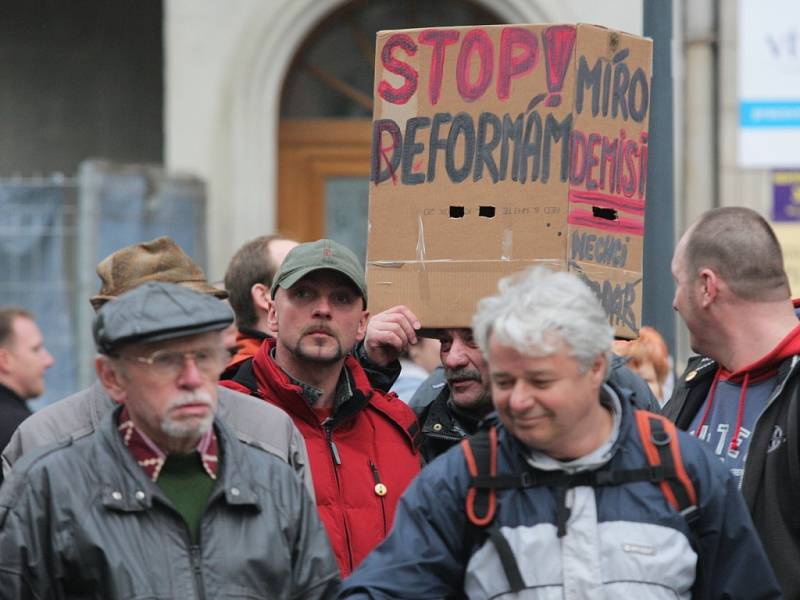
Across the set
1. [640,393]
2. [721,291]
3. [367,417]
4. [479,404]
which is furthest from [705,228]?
[367,417]

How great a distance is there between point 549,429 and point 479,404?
3.99 ft

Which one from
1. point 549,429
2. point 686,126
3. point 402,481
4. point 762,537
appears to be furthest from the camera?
point 686,126

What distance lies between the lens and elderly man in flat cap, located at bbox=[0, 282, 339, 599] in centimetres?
325

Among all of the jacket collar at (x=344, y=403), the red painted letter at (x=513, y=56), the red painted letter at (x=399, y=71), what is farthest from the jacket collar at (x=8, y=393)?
the red painted letter at (x=513, y=56)

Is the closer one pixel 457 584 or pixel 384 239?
pixel 457 584

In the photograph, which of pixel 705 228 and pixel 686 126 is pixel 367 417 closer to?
pixel 705 228

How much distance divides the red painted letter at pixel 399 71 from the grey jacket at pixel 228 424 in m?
1.08

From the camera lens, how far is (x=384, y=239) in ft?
14.7

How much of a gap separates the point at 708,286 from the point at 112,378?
176 centimetres

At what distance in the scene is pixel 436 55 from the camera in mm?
4465

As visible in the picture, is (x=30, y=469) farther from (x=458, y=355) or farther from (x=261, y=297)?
(x=261, y=297)

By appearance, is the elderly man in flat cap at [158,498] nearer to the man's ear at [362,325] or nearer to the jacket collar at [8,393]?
the man's ear at [362,325]

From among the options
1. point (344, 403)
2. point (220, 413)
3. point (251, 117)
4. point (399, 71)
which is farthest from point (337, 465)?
point (251, 117)

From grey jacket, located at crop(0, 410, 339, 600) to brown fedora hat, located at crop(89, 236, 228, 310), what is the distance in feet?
3.04
